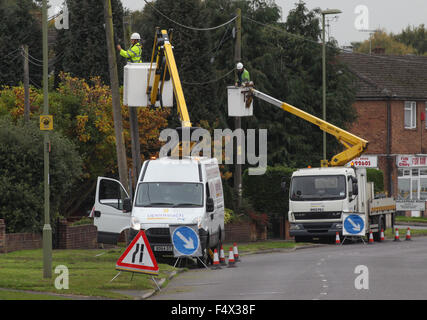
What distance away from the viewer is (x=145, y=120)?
1594 inches

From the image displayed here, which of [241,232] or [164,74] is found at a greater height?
[164,74]

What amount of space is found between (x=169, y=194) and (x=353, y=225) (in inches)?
393

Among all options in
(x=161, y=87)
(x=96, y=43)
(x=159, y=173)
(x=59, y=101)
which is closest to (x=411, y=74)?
(x=96, y=43)

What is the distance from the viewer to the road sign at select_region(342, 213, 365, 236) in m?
32.2

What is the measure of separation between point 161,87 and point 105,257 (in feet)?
19.3

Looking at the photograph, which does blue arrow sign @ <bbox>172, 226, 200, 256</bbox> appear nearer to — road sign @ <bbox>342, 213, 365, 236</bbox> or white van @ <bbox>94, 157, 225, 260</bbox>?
white van @ <bbox>94, 157, 225, 260</bbox>

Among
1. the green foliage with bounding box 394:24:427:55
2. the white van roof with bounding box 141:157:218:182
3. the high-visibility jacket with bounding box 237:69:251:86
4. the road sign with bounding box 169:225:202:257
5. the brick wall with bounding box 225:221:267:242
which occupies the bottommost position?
the brick wall with bounding box 225:221:267:242

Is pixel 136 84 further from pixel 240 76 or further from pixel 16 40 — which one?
pixel 16 40

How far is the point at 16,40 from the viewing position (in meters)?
52.8

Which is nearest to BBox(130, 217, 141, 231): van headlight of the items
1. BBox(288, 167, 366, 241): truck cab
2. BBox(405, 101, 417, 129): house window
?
BBox(288, 167, 366, 241): truck cab

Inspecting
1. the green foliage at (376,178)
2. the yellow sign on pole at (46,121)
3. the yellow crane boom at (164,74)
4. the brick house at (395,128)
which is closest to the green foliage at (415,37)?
the brick house at (395,128)

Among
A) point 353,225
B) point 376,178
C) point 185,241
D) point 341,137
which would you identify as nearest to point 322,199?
point 353,225

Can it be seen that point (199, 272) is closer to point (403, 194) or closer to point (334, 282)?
point (334, 282)

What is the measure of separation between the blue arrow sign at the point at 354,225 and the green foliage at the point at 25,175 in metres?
9.63
